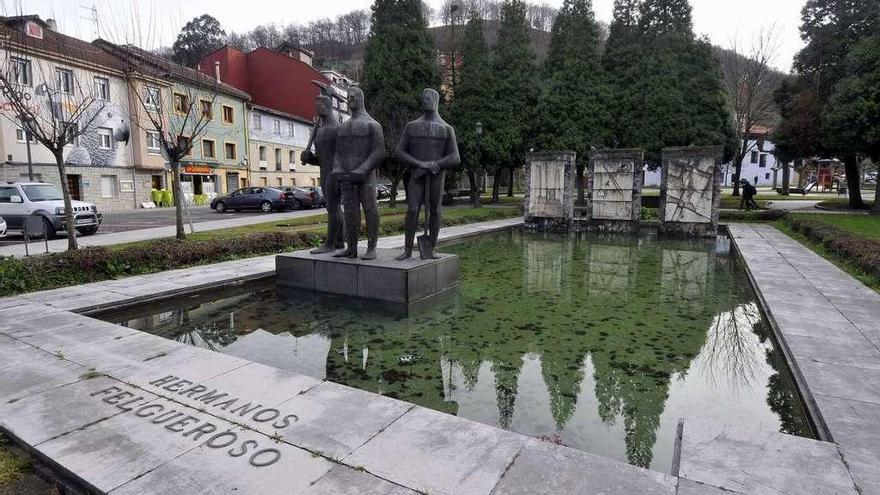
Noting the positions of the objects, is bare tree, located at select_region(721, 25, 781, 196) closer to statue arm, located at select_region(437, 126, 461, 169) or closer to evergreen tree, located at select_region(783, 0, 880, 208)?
evergreen tree, located at select_region(783, 0, 880, 208)

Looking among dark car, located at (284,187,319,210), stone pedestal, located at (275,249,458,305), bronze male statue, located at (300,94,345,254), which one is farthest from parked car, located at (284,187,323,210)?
stone pedestal, located at (275,249,458,305)

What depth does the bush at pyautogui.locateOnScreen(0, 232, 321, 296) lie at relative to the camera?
7797 millimetres

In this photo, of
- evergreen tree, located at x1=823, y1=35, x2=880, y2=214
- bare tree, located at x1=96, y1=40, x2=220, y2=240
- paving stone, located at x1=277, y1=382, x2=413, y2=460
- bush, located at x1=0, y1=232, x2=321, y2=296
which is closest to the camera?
paving stone, located at x1=277, y1=382, x2=413, y2=460

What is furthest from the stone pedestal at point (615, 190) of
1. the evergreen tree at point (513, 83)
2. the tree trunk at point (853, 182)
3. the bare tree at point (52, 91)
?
the bare tree at point (52, 91)

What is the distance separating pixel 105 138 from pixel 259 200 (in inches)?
369

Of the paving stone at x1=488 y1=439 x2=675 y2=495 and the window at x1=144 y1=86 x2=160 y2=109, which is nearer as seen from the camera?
the paving stone at x1=488 y1=439 x2=675 y2=495

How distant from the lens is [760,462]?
3051mm

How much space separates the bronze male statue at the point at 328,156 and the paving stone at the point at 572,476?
6.04 metres

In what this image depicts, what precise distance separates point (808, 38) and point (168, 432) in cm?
3146

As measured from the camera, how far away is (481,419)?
4098 millimetres

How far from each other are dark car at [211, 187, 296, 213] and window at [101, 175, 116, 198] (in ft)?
20.9

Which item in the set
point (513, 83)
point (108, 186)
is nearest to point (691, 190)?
point (513, 83)

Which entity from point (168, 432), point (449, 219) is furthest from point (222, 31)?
point (168, 432)

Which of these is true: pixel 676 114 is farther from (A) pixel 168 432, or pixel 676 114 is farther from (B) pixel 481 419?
(A) pixel 168 432
